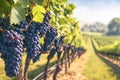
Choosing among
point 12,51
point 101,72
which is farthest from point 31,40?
point 101,72

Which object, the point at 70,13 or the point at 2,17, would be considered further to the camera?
the point at 70,13

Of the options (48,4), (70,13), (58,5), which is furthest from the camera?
(70,13)

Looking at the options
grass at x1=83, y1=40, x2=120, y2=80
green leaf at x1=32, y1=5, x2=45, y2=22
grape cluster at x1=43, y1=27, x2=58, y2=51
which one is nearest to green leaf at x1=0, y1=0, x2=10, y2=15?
green leaf at x1=32, y1=5, x2=45, y2=22

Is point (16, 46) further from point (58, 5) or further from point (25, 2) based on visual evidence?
point (58, 5)

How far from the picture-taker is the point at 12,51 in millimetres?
5781

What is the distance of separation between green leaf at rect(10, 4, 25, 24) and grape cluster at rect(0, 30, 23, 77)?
71 centimetres

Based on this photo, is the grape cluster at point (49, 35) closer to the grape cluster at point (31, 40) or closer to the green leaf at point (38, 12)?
the grape cluster at point (31, 40)

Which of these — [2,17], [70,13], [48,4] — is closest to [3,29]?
[2,17]

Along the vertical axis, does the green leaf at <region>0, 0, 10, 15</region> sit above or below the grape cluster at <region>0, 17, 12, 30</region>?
above

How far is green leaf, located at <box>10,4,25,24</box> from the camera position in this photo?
16.2 feet

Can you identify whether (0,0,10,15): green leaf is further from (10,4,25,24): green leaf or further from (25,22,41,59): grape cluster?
(25,22,41,59): grape cluster

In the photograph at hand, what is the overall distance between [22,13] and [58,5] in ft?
14.3

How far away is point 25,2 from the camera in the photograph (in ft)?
17.1

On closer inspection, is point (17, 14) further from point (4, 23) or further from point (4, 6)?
point (4, 23)
